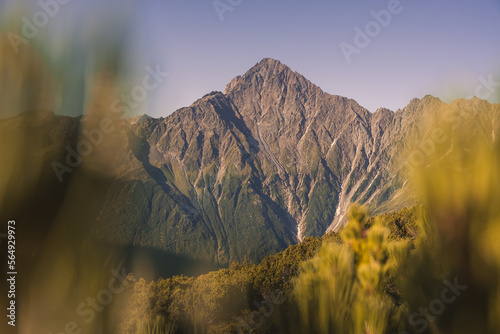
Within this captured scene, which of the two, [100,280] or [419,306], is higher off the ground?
[100,280]

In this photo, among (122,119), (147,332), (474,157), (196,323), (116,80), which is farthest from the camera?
(122,119)

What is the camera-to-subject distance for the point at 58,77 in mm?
2529

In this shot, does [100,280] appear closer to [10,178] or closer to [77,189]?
[77,189]

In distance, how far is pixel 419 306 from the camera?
7.06ft

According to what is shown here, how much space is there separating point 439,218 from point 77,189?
2.46 meters

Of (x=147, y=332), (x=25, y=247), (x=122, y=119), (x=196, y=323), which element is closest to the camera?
(x=147, y=332)

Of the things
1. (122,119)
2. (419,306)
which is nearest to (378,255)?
(419,306)

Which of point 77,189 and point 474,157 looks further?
point 77,189

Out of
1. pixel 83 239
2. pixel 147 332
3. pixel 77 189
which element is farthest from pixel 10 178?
pixel 147 332

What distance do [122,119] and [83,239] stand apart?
1.00m

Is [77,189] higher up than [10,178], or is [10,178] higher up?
[10,178]

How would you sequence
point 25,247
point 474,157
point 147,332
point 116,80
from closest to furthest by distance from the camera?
1. point 474,157
2. point 147,332
3. point 25,247
4. point 116,80

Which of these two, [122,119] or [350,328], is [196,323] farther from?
[122,119]

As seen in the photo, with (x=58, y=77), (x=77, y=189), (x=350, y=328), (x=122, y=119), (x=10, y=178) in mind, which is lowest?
(x=350, y=328)
